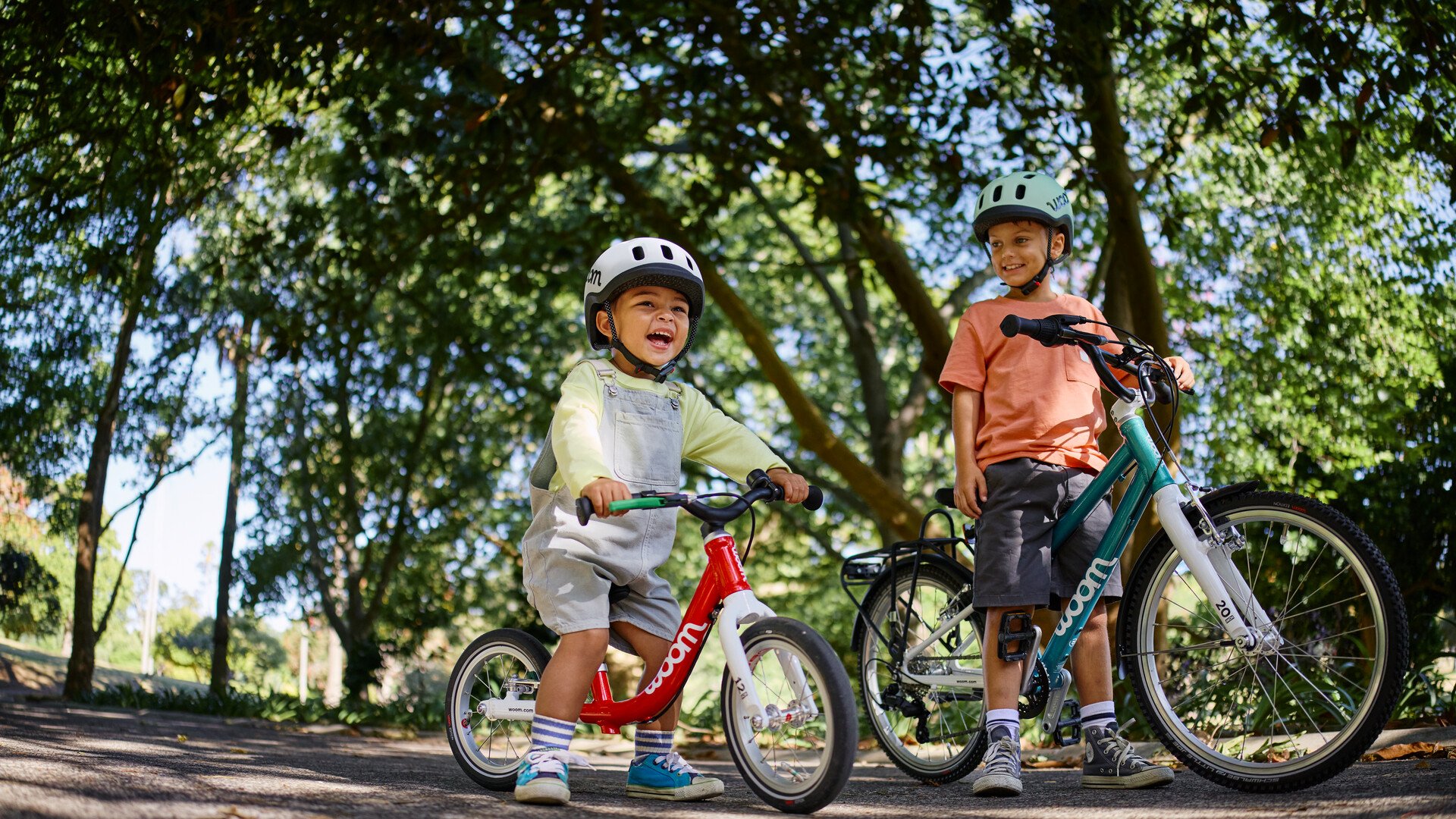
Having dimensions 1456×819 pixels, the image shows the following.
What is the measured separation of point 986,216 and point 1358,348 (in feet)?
28.5

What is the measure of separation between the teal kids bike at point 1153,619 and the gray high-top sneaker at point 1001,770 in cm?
20

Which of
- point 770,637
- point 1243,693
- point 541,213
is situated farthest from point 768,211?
point 770,637

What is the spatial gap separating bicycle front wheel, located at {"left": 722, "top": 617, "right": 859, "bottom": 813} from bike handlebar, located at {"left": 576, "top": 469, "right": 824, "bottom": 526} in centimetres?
32

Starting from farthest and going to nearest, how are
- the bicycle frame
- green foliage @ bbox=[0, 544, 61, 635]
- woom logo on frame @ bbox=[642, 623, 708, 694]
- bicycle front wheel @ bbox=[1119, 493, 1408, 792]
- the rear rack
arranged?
green foliage @ bbox=[0, 544, 61, 635] → the rear rack → woom logo on frame @ bbox=[642, 623, 708, 694] → the bicycle frame → bicycle front wheel @ bbox=[1119, 493, 1408, 792]

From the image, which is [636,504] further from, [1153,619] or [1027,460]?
[1153,619]

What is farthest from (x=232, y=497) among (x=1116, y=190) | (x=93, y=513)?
(x=1116, y=190)

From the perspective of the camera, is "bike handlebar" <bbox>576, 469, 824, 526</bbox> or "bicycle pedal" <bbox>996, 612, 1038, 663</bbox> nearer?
"bike handlebar" <bbox>576, 469, 824, 526</bbox>

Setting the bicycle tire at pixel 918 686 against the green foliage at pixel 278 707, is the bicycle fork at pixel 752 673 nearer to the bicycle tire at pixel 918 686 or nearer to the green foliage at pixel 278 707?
the bicycle tire at pixel 918 686

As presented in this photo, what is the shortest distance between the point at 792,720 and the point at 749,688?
0.16 m

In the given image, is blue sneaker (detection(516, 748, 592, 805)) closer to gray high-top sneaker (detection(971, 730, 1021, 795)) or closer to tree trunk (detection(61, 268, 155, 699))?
gray high-top sneaker (detection(971, 730, 1021, 795))

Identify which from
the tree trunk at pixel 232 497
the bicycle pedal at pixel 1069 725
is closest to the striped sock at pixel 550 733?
the bicycle pedal at pixel 1069 725

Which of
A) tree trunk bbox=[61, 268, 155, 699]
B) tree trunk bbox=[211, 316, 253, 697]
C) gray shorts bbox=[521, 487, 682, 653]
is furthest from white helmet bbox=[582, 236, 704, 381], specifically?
tree trunk bbox=[211, 316, 253, 697]

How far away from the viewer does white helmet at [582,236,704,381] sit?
3.82 metres

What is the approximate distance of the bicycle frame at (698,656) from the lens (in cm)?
333
